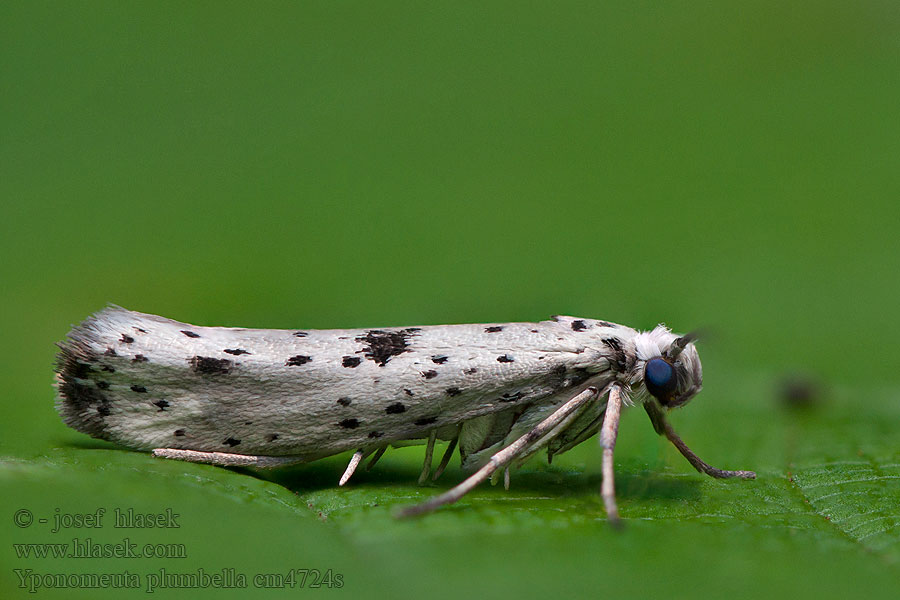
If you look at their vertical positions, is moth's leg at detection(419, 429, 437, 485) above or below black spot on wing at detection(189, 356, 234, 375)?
below

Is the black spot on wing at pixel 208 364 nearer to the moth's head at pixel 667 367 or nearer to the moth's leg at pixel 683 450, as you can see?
the moth's head at pixel 667 367

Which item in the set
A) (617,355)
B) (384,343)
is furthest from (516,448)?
(384,343)

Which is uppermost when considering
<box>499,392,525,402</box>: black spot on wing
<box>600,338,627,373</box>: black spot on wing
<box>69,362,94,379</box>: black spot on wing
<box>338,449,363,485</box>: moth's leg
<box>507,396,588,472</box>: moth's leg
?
<box>600,338,627,373</box>: black spot on wing

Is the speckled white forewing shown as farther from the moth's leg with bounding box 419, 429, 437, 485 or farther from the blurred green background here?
the blurred green background

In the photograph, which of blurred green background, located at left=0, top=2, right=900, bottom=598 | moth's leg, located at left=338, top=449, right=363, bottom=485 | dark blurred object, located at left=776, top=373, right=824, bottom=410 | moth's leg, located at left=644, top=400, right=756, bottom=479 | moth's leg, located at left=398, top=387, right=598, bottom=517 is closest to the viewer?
blurred green background, located at left=0, top=2, right=900, bottom=598

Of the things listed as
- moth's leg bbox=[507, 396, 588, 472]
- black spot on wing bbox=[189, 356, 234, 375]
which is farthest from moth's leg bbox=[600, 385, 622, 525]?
black spot on wing bbox=[189, 356, 234, 375]

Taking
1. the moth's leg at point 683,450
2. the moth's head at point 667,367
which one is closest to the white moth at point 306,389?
the moth's head at point 667,367

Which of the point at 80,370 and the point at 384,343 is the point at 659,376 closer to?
the point at 384,343
